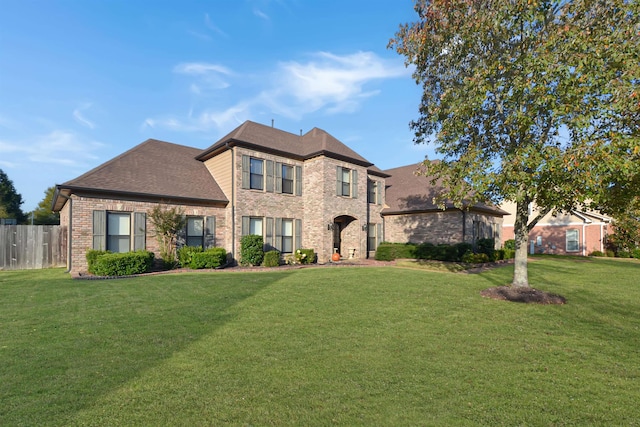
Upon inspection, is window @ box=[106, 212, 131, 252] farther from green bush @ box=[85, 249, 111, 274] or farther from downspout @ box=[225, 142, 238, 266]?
downspout @ box=[225, 142, 238, 266]

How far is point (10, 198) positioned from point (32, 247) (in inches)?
1579

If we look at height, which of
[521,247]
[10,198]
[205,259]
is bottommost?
[205,259]

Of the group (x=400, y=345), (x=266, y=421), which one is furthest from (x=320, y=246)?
(x=266, y=421)

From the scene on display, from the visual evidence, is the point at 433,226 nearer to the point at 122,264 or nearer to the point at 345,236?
the point at 345,236

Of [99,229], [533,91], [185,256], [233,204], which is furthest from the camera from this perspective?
[233,204]

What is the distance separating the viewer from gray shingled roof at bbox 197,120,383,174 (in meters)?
17.2

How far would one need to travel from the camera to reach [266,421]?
10.4ft

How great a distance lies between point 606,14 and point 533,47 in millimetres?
1511

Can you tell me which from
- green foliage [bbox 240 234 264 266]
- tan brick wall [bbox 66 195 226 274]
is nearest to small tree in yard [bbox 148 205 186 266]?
tan brick wall [bbox 66 195 226 274]

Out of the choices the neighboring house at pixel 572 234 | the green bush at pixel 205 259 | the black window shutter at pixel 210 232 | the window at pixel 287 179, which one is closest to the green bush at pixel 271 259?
the green bush at pixel 205 259

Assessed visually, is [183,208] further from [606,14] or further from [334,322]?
[606,14]

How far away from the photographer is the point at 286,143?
19250 millimetres

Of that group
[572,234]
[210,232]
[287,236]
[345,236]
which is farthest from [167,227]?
[572,234]

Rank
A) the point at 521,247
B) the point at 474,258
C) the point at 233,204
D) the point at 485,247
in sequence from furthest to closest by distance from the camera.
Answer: the point at 485,247
the point at 474,258
the point at 233,204
the point at 521,247
